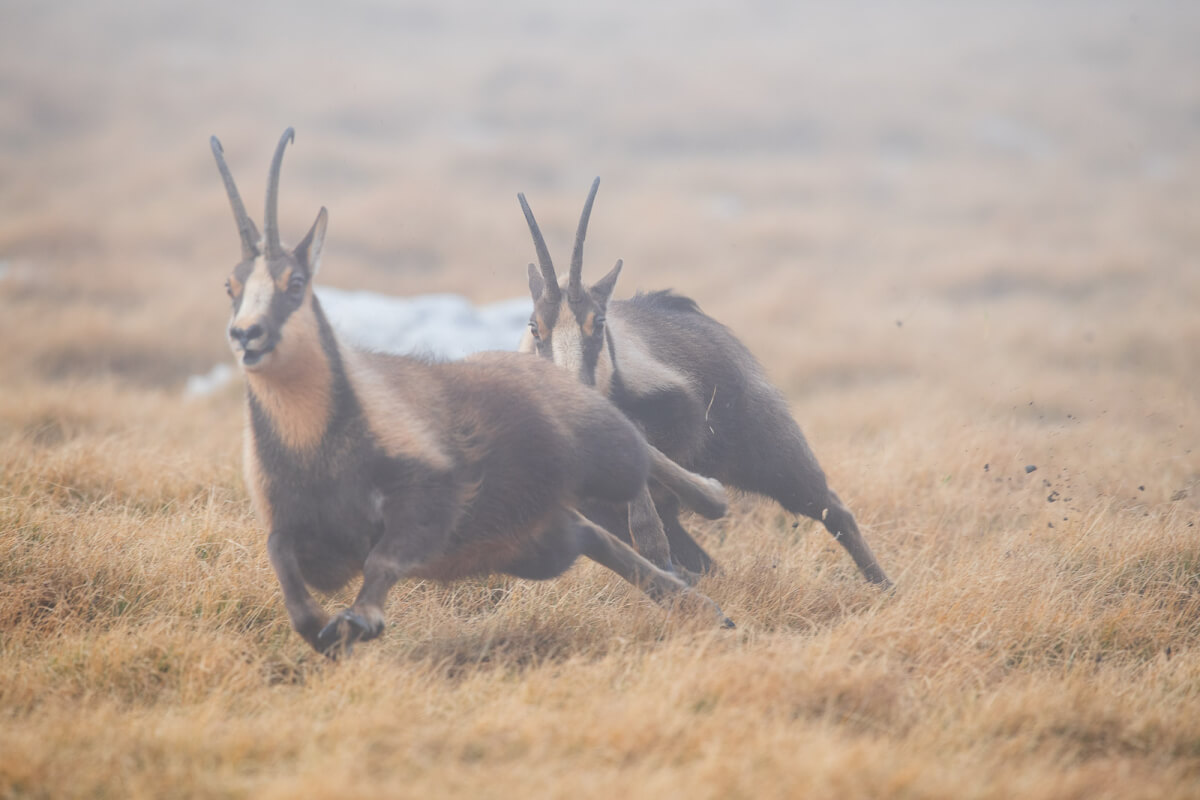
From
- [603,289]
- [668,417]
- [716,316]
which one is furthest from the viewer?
[716,316]

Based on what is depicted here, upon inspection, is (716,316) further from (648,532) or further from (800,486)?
(648,532)

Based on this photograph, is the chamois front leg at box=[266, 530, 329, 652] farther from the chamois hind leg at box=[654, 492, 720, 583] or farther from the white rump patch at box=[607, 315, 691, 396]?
the chamois hind leg at box=[654, 492, 720, 583]

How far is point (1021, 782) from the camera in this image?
2.66 m

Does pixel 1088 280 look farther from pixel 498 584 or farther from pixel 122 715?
pixel 122 715

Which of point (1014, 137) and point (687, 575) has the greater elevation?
point (1014, 137)

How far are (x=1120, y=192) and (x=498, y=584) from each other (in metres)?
15.6

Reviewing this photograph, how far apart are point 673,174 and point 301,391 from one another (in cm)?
1443

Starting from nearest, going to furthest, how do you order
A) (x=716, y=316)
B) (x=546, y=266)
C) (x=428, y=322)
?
1. (x=546, y=266)
2. (x=428, y=322)
3. (x=716, y=316)

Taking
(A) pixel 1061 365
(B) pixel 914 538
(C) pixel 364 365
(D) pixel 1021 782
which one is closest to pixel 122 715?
(C) pixel 364 365

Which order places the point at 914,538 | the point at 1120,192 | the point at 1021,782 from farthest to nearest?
1. the point at 1120,192
2. the point at 914,538
3. the point at 1021,782

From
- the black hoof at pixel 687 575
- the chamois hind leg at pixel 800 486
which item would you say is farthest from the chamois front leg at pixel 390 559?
the chamois hind leg at pixel 800 486

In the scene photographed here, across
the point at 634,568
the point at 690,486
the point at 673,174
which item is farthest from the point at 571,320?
the point at 673,174

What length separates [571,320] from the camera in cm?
426

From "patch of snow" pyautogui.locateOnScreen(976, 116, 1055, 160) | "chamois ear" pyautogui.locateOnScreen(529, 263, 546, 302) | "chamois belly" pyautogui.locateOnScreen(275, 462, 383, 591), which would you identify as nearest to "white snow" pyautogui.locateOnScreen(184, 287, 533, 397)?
"chamois ear" pyautogui.locateOnScreen(529, 263, 546, 302)
